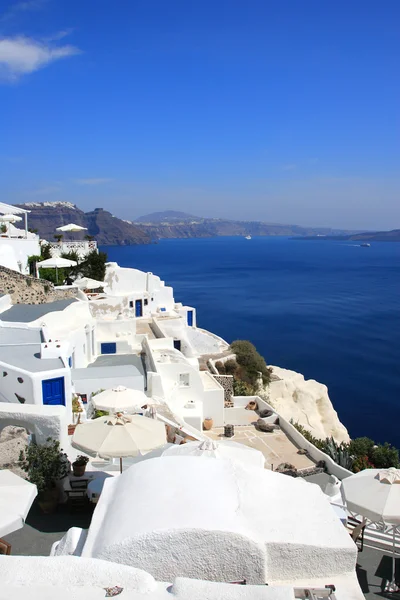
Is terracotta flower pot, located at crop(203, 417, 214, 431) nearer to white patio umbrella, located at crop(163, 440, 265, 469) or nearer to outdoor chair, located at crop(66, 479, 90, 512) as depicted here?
outdoor chair, located at crop(66, 479, 90, 512)

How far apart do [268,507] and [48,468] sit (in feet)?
15.5

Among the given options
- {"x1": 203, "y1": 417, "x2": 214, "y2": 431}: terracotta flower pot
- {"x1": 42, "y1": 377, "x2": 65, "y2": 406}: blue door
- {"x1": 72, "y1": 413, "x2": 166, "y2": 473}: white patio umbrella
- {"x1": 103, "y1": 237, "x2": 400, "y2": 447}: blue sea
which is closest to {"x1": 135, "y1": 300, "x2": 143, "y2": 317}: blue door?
{"x1": 203, "y1": 417, "x2": 214, "y2": 431}: terracotta flower pot

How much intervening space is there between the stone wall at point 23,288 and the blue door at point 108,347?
3.81 m

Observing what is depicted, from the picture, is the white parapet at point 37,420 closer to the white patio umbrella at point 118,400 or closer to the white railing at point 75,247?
the white patio umbrella at point 118,400

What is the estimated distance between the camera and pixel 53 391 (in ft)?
45.6

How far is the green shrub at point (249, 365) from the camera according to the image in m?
34.2

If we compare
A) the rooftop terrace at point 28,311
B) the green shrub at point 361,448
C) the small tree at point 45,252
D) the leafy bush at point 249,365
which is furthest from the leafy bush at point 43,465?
the small tree at point 45,252

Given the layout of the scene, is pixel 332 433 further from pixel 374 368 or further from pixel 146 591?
pixel 146 591

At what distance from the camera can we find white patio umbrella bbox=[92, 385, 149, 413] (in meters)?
12.2

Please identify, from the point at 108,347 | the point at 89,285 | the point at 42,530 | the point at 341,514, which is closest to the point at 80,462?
the point at 42,530

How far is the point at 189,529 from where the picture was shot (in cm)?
482

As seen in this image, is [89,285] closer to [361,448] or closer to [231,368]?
[231,368]

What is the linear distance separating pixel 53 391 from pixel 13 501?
23.9 feet

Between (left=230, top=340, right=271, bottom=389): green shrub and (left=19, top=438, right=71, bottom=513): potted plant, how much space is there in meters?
25.7
